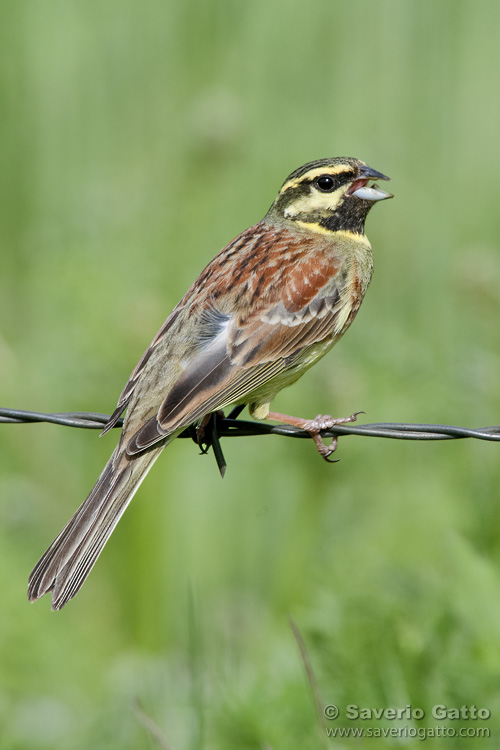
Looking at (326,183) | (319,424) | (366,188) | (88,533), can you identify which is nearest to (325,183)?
(326,183)

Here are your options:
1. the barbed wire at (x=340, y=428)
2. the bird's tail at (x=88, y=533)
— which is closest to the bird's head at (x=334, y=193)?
the barbed wire at (x=340, y=428)

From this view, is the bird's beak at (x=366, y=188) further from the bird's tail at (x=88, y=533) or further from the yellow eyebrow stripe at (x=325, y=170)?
the bird's tail at (x=88, y=533)

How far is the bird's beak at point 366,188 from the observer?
195 inches

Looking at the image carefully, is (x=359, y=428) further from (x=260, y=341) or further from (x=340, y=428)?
(x=260, y=341)

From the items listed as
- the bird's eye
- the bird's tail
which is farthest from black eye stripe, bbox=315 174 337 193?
the bird's tail

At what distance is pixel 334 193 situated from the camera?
16.6 ft

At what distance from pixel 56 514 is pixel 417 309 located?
2.80m

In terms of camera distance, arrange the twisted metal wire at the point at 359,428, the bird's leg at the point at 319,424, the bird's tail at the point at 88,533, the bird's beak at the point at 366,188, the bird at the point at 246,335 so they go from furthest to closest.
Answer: the bird's beak at the point at 366,188
the bird's leg at the point at 319,424
the bird at the point at 246,335
the bird's tail at the point at 88,533
the twisted metal wire at the point at 359,428

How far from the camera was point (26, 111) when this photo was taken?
8320mm

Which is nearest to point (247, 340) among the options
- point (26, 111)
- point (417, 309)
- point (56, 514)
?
point (56, 514)

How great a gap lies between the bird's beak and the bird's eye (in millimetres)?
85

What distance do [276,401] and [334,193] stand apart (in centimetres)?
159

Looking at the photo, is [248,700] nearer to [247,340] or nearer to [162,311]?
[247,340]

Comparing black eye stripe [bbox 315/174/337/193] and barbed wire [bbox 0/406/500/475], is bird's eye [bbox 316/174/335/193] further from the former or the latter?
barbed wire [bbox 0/406/500/475]
